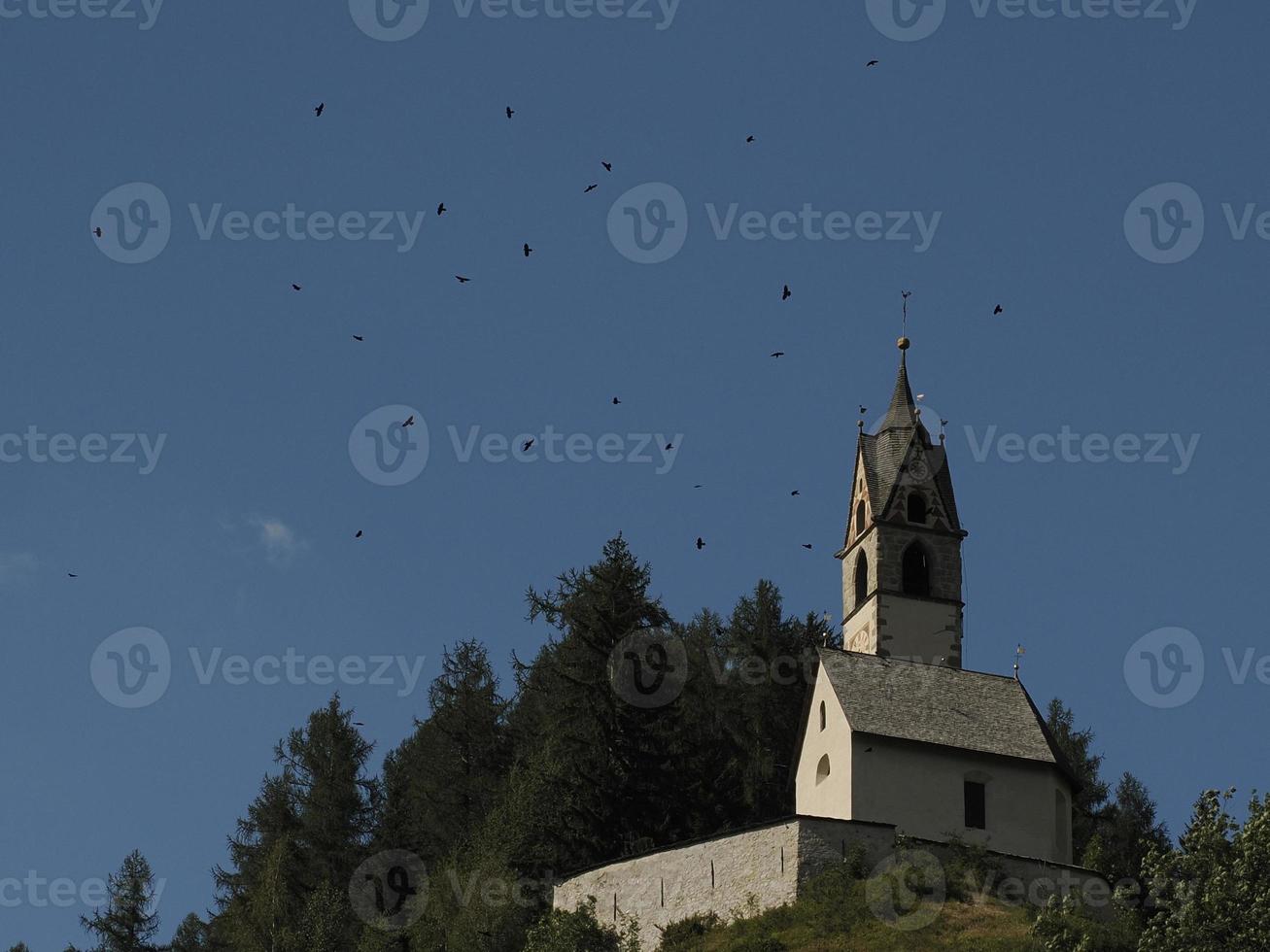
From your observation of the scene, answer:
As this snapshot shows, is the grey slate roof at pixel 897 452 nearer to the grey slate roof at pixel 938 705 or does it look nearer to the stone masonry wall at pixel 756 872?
the grey slate roof at pixel 938 705

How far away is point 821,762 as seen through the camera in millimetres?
65188

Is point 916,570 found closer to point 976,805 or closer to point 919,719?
point 919,719

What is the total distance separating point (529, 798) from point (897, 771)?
11483 millimetres

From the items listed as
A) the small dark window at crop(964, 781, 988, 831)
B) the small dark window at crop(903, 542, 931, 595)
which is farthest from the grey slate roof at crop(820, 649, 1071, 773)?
the small dark window at crop(903, 542, 931, 595)

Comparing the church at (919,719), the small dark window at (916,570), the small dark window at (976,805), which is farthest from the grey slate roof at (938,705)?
the small dark window at (916,570)

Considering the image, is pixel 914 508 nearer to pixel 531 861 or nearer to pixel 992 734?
pixel 992 734

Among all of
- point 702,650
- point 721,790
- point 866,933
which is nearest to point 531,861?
point 721,790

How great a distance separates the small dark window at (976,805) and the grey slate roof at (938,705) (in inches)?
44.5

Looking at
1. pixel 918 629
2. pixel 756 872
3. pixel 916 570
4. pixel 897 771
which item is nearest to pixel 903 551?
pixel 916 570

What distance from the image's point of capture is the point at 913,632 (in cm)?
7125

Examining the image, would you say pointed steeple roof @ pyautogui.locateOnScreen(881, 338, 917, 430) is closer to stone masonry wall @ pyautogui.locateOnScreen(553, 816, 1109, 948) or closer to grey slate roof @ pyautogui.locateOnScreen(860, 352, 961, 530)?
grey slate roof @ pyautogui.locateOnScreen(860, 352, 961, 530)

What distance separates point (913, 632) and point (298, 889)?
906 inches

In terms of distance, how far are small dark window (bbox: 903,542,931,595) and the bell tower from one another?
3 cm

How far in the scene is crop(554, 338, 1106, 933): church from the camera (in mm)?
59062
